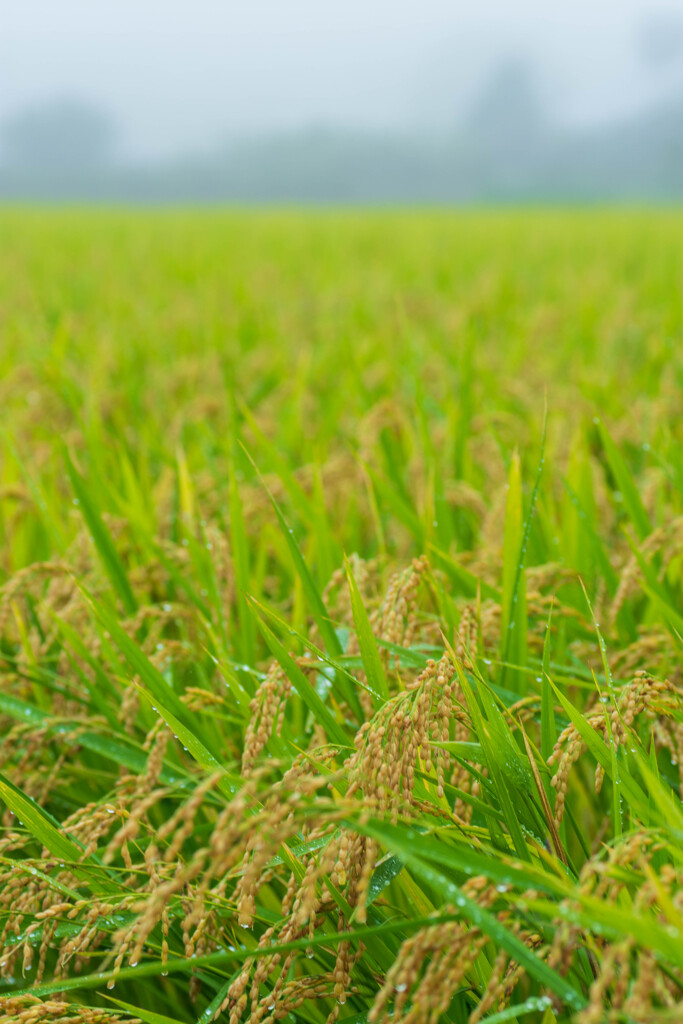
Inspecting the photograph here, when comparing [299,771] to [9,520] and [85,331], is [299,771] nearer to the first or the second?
[9,520]

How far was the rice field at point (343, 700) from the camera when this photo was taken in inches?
31.2

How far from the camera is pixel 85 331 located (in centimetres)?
523

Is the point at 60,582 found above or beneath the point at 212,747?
above

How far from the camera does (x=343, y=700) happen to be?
1413 millimetres

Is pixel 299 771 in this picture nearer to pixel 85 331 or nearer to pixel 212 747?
pixel 212 747

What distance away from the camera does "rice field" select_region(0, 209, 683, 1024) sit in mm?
793

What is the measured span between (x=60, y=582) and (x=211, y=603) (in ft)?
1.13

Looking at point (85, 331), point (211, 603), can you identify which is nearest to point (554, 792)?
point (211, 603)

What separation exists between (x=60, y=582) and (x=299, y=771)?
1.02 meters

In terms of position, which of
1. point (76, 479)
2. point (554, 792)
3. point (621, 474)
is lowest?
point (554, 792)

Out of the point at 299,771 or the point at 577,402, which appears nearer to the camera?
the point at 299,771

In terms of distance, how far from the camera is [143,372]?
4.27 metres

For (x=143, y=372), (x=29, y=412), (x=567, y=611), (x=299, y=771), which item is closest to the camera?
(x=299, y=771)

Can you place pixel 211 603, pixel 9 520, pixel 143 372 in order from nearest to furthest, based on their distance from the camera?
pixel 211 603, pixel 9 520, pixel 143 372
